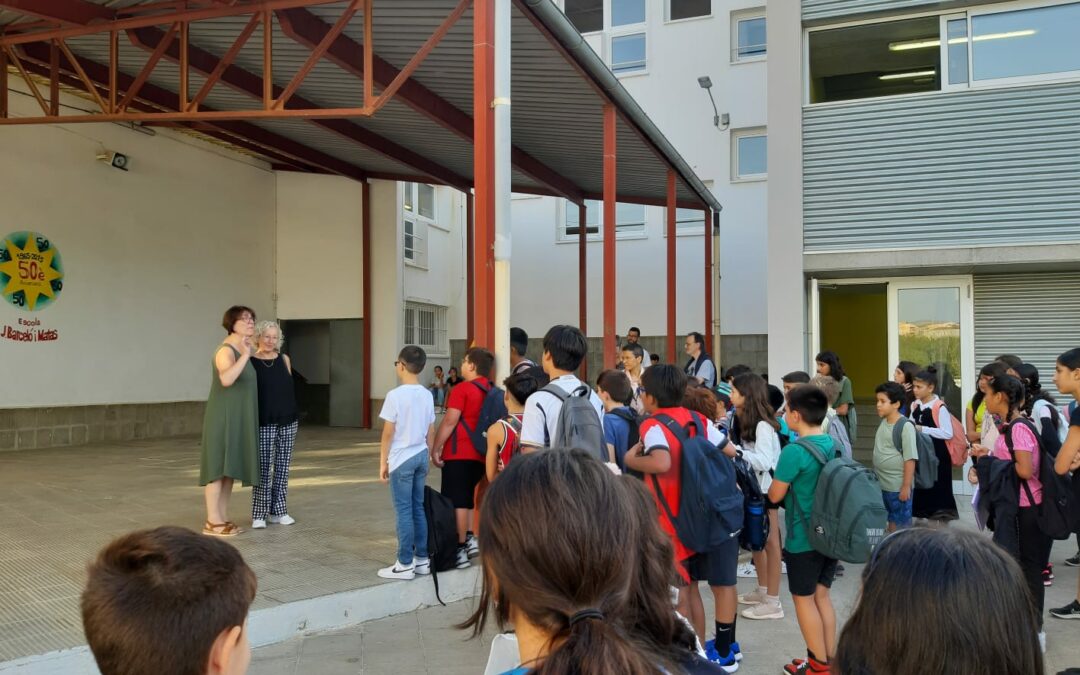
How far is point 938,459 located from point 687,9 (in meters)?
13.4

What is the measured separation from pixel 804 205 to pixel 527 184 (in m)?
5.90

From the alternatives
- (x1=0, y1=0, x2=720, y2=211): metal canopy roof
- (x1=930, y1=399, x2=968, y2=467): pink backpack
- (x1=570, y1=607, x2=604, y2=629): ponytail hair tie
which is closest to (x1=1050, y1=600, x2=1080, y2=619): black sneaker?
(x1=930, y1=399, x2=968, y2=467): pink backpack

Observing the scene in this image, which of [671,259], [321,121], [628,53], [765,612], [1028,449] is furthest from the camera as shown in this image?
[628,53]

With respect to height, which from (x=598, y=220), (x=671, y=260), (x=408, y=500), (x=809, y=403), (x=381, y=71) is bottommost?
(x=408, y=500)

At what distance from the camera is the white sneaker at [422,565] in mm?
5375

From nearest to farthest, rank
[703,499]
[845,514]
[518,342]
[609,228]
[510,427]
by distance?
[845,514] → [703,499] → [510,427] → [518,342] → [609,228]

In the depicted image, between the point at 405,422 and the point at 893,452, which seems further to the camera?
the point at 893,452

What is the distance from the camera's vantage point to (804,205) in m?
9.70

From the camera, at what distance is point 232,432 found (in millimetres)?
5824

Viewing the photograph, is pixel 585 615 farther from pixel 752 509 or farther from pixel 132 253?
pixel 132 253

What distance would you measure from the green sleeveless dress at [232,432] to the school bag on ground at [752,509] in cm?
357

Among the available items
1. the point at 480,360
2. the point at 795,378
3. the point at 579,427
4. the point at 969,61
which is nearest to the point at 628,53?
the point at 969,61

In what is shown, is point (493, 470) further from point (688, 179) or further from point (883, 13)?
point (688, 179)

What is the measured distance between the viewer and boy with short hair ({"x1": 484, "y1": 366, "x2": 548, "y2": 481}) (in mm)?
4926
